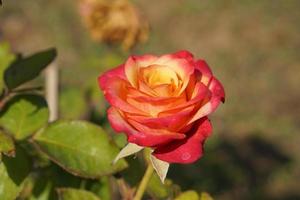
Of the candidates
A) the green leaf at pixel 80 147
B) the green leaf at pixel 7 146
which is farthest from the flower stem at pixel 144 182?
the green leaf at pixel 7 146

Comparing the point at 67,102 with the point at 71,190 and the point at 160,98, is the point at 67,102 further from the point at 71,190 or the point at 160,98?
the point at 160,98

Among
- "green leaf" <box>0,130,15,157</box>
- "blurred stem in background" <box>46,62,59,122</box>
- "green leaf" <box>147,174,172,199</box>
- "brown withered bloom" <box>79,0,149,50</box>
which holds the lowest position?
"blurred stem in background" <box>46,62,59,122</box>

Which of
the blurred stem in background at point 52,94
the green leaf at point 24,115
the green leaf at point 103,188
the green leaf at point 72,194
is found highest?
the green leaf at point 24,115

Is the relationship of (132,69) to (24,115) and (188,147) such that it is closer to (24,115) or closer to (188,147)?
(188,147)

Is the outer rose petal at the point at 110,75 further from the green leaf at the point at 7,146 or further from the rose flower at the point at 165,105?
the green leaf at the point at 7,146

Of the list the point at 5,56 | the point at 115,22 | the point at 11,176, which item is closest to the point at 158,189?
the point at 11,176

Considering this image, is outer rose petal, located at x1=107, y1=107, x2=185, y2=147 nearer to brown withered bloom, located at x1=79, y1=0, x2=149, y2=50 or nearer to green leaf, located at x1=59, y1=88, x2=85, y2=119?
green leaf, located at x1=59, y1=88, x2=85, y2=119

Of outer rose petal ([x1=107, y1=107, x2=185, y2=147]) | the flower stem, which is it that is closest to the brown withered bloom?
the flower stem
